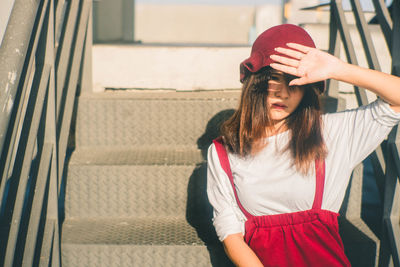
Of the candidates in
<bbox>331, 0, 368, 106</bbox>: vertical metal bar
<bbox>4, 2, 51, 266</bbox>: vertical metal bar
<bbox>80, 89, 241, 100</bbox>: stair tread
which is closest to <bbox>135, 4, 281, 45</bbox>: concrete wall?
<bbox>80, 89, 241, 100</bbox>: stair tread

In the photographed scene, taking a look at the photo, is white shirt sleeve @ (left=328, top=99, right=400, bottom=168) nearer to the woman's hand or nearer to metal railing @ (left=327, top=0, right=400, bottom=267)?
metal railing @ (left=327, top=0, right=400, bottom=267)

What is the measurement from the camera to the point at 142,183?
6.68 feet

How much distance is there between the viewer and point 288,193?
1469mm

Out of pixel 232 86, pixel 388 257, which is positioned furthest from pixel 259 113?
pixel 232 86

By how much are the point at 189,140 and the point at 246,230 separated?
930 millimetres

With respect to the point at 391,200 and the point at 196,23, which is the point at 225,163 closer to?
the point at 391,200

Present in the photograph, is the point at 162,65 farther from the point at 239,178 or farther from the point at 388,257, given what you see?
the point at 388,257

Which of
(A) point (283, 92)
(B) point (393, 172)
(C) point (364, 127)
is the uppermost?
(A) point (283, 92)

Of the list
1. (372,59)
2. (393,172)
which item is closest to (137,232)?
(393,172)

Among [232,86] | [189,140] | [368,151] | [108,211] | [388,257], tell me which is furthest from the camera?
[232,86]

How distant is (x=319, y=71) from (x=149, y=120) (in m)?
1.22

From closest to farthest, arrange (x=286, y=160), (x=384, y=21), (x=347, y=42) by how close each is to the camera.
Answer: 1. (x=286, y=160)
2. (x=384, y=21)
3. (x=347, y=42)

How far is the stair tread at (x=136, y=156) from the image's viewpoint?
207cm

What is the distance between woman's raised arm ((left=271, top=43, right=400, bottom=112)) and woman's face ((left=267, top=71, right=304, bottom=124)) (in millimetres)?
114
